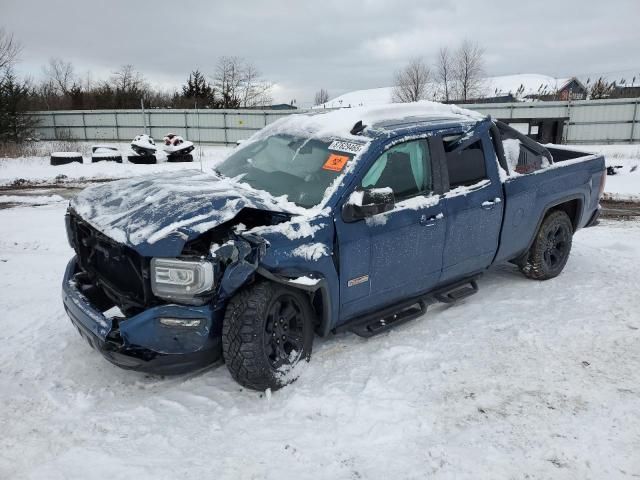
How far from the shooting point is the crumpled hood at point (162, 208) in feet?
9.52

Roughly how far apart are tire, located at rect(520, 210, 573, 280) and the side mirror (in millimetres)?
2448

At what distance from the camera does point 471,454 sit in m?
2.68

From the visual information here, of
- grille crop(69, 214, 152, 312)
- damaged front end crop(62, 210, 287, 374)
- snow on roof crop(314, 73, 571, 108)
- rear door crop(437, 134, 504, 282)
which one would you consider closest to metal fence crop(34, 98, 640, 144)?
rear door crop(437, 134, 504, 282)

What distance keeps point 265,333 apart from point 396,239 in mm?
1224

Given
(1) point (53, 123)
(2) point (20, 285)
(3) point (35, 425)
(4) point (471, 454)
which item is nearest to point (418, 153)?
(4) point (471, 454)

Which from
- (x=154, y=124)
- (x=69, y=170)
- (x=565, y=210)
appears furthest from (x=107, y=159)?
(x=565, y=210)

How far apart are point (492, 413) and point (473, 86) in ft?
167

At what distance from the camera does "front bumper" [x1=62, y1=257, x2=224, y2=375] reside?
2924 mm

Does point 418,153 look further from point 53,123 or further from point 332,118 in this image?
point 53,123

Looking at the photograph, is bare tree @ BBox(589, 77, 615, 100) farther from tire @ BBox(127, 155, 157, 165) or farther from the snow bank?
the snow bank

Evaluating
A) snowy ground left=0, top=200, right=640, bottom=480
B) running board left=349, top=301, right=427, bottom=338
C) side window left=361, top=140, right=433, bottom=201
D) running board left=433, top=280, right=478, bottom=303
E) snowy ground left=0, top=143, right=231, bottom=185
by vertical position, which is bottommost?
snowy ground left=0, top=200, right=640, bottom=480

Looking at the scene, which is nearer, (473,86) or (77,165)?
(77,165)

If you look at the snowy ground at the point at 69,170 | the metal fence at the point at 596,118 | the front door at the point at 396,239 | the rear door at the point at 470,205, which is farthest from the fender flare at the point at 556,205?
the metal fence at the point at 596,118

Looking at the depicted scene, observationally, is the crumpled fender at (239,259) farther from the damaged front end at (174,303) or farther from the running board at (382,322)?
the running board at (382,322)
